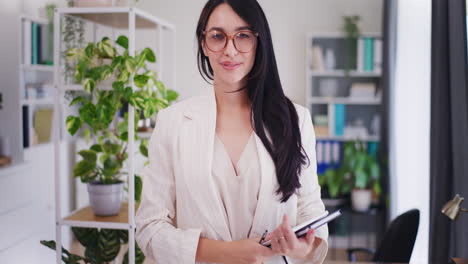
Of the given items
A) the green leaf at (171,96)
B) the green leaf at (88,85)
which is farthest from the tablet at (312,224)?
the green leaf at (171,96)

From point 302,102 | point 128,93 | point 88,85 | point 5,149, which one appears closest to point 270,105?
point 128,93

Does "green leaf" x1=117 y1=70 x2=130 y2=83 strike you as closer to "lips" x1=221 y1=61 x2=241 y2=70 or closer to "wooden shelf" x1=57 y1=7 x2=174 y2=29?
"wooden shelf" x1=57 y1=7 x2=174 y2=29

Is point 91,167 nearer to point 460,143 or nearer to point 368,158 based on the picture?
point 460,143

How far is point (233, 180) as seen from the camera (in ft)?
4.72

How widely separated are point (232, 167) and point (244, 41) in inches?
13.8

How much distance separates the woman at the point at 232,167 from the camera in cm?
139

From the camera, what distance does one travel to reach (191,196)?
4.62 feet

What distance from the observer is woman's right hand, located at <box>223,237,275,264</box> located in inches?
52.3

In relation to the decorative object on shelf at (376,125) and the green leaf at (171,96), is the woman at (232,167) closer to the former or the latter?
the green leaf at (171,96)

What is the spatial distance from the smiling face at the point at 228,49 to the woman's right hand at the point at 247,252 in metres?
0.44

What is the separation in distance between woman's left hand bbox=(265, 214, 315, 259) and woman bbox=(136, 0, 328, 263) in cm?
1

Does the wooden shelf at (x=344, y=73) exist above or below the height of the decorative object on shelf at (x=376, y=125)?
A: above

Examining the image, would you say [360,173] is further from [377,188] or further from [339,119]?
[339,119]

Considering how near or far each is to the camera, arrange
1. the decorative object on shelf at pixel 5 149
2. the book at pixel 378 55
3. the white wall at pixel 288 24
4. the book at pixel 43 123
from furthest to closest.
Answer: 1. the white wall at pixel 288 24
2. the book at pixel 378 55
3. the book at pixel 43 123
4. the decorative object on shelf at pixel 5 149
